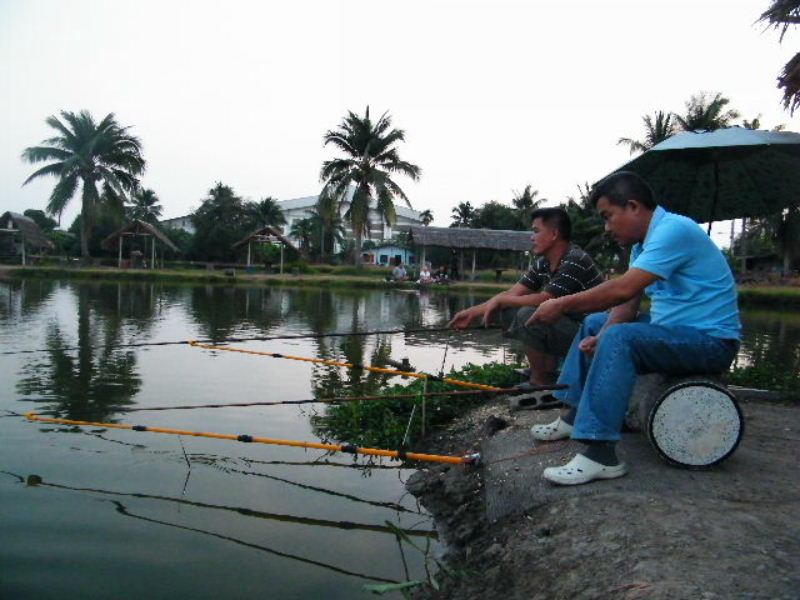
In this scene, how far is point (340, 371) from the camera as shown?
7848 millimetres

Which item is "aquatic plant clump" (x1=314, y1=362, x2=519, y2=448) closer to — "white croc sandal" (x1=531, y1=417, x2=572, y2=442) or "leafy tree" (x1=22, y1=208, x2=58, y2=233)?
"white croc sandal" (x1=531, y1=417, x2=572, y2=442)

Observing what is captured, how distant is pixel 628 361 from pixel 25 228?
4719cm

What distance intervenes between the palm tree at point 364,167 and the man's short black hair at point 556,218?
32632 millimetres

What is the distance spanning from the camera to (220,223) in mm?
47406

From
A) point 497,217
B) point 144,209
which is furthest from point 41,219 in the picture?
point 497,217

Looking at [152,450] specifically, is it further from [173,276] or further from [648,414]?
[173,276]

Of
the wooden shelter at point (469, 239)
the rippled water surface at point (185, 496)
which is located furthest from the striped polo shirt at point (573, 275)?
the wooden shelter at point (469, 239)

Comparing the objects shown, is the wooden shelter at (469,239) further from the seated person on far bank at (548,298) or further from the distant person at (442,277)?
the seated person on far bank at (548,298)

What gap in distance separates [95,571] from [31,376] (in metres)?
4.89

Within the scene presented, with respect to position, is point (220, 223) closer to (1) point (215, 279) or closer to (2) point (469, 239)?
(1) point (215, 279)

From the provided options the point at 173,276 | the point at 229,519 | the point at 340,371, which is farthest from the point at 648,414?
the point at 173,276

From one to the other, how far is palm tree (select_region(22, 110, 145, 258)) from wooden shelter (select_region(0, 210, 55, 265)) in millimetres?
5237

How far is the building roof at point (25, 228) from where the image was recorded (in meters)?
41.5

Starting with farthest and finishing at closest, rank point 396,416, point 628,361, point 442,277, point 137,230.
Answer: point 137,230, point 442,277, point 396,416, point 628,361
